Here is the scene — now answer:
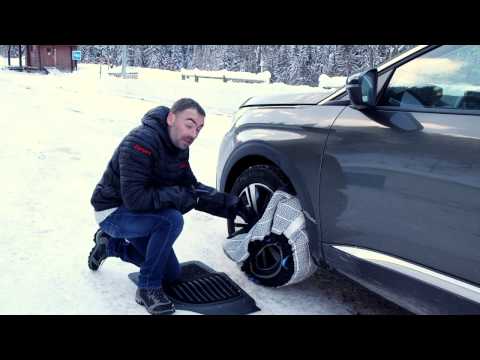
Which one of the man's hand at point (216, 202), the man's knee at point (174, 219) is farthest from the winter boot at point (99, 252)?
the man's hand at point (216, 202)

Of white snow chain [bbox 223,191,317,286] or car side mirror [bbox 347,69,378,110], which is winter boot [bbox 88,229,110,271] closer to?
white snow chain [bbox 223,191,317,286]

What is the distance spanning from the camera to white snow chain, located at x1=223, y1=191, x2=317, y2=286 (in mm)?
2788

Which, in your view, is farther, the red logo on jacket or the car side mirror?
the red logo on jacket

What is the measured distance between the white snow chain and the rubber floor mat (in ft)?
1.04

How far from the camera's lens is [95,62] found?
72.8 metres

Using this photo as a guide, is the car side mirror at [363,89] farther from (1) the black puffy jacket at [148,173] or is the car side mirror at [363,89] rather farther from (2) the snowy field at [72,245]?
(2) the snowy field at [72,245]

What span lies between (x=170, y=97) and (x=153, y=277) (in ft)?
52.6

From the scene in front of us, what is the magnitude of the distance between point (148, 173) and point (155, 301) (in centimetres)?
75

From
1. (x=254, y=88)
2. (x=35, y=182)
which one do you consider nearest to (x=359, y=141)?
(x=35, y=182)

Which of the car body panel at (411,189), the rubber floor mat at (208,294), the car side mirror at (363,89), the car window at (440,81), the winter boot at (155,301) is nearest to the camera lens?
the car body panel at (411,189)

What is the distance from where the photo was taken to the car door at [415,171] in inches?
76.5

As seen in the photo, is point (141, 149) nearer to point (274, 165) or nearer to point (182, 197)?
point (182, 197)

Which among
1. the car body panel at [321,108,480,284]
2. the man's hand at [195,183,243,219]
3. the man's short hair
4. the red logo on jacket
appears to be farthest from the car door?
the red logo on jacket
